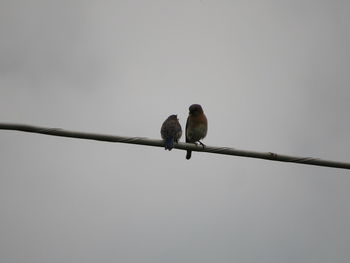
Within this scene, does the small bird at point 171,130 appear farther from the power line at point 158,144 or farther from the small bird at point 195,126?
the power line at point 158,144

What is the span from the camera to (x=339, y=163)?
6.12m

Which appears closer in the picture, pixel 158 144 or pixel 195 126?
pixel 158 144

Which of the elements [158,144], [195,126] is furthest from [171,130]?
[158,144]

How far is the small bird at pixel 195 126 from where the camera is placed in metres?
11.1

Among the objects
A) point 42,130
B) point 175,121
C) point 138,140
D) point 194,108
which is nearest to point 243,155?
point 138,140

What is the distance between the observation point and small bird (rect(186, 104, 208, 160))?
11078mm

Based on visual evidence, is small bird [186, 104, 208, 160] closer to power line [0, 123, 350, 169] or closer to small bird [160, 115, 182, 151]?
small bird [160, 115, 182, 151]

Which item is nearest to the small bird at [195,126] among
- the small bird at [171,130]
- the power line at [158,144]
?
the small bird at [171,130]

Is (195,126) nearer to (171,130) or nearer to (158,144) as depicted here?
(171,130)

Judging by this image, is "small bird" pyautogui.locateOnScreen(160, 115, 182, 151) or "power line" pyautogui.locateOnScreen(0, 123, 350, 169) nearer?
"power line" pyautogui.locateOnScreen(0, 123, 350, 169)

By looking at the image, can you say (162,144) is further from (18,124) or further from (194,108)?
(194,108)

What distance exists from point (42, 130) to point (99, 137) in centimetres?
63

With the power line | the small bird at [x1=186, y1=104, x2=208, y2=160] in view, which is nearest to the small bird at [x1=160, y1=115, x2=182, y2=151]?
the small bird at [x1=186, y1=104, x2=208, y2=160]

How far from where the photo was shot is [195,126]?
11.1 metres
